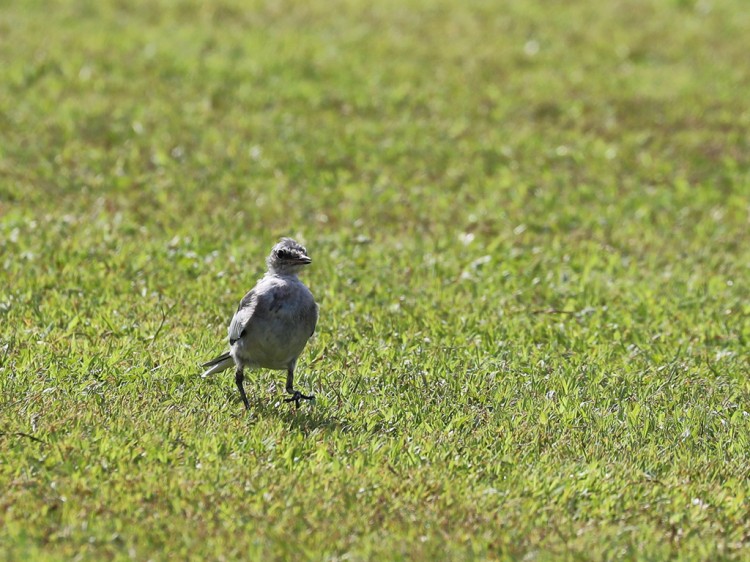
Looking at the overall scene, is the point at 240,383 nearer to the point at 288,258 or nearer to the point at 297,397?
the point at 297,397

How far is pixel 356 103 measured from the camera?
59.1ft

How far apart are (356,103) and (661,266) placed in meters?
6.61

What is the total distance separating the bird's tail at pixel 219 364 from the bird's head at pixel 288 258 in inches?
30.3

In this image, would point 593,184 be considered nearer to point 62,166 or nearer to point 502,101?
point 502,101

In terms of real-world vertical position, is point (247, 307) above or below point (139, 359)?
above

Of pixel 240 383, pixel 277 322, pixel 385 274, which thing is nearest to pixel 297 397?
pixel 240 383

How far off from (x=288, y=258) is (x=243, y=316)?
551 millimetres

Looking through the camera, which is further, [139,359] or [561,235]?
[561,235]

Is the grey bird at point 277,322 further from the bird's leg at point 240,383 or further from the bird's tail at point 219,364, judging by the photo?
the bird's tail at point 219,364

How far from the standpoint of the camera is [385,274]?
12062 mm

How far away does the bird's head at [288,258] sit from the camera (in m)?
8.36

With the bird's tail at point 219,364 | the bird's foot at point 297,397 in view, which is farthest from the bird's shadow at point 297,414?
the bird's tail at point 219,364

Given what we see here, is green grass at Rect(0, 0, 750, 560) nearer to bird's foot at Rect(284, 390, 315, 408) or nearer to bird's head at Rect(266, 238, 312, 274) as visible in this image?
bird's foot at Rect(284, 390, 315, 408)

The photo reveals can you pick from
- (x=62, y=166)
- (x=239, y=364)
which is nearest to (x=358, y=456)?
(x=239, y=364)
